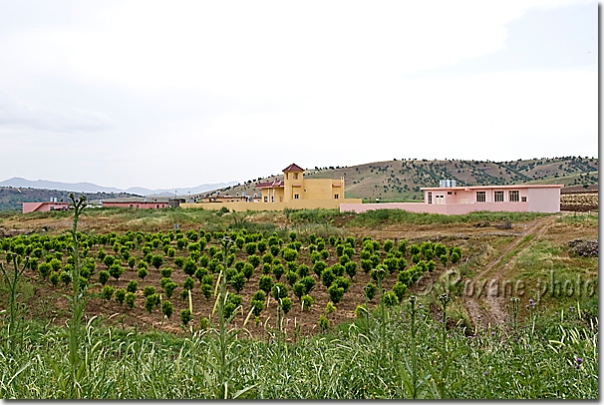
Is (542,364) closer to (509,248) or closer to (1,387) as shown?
(1,387)

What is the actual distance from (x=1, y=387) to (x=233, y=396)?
1478 millimetres

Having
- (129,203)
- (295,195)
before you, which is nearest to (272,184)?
(295,195)

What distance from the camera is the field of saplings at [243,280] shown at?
25.4 feet

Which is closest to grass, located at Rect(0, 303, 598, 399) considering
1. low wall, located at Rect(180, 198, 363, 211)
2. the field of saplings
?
the field of saplings

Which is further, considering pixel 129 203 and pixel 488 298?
pixel 129 203

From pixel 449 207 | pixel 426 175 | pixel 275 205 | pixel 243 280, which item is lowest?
pixel 243 280

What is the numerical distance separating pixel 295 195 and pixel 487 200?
32.1 feet

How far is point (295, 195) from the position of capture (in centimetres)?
2672

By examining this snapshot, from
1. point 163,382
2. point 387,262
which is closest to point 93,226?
point 387,262

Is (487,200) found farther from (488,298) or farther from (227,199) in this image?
(488,298)

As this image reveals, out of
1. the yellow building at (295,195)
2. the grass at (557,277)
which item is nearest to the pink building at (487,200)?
the yellow building at (295,195)

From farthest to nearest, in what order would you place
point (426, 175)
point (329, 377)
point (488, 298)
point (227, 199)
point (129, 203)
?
point (426, 175) → point (227, 199) → point (129, 203) → point (488, 298) → point (329, 377)

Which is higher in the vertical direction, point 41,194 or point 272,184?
point 272,184

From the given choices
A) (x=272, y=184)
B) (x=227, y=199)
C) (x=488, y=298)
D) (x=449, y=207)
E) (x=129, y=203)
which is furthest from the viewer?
(x=227, y=199)
